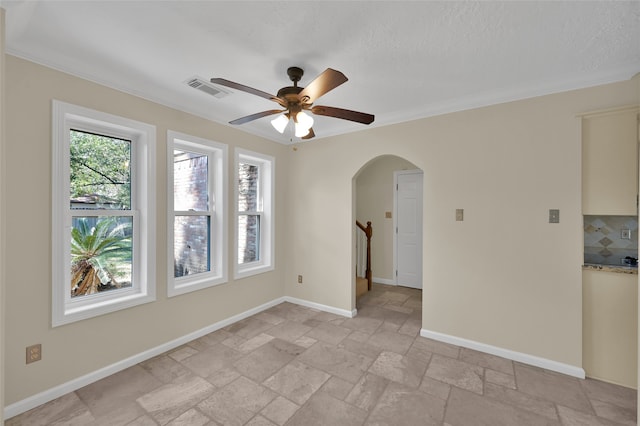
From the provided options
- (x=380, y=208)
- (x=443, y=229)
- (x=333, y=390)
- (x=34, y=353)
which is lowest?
(x=333, y=390)

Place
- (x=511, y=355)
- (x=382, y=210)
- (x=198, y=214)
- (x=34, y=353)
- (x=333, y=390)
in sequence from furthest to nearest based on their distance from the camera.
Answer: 1. (x=382, y=210)
2. (x=198, y=214)
3. (x=511, y=355)
4. (x=333, y=390)
5. (x=34, y=353)

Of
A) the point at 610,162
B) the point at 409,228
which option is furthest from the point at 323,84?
the point at 409,228

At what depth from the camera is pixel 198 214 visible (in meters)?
3.28

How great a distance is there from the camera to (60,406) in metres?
2.04

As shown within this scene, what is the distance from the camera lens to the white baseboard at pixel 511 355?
245cm

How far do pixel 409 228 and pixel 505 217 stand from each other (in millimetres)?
2468

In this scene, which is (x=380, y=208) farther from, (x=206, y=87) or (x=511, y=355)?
(x=206, y=87)

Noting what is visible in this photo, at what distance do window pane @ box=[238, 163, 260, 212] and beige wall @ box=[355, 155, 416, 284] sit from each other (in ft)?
7.11

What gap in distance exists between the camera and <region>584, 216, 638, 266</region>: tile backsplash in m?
2.48

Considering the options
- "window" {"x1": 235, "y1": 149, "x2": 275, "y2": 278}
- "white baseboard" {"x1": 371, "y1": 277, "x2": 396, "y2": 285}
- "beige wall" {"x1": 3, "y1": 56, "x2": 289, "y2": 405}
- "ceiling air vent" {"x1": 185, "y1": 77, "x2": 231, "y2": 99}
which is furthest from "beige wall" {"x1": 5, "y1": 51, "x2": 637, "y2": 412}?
"white baseboard" {"x1": 371, "y1": 277, "x2": 396, "y2": 285}

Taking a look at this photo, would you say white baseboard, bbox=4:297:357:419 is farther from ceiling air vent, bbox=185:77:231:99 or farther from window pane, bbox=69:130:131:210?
ceiling air vent, bbox=185:77:231:99

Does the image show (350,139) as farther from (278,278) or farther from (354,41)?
(278,278)

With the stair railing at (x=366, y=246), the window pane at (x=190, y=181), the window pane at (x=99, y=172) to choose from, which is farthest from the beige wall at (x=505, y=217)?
the window pane at (x=99, y=172)

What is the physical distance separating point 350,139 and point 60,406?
376cm
